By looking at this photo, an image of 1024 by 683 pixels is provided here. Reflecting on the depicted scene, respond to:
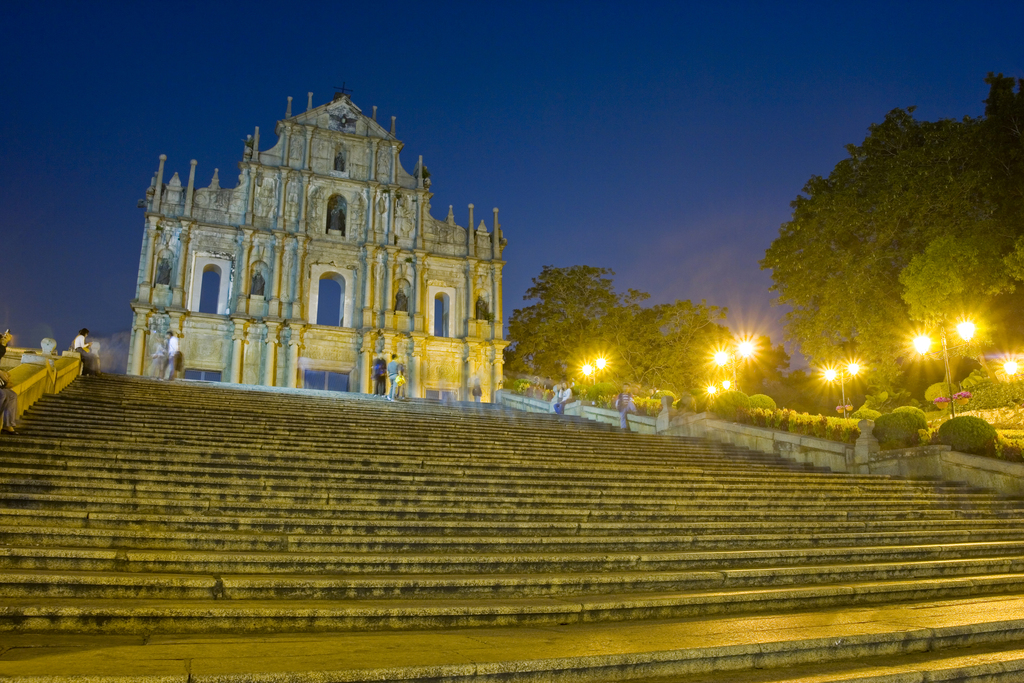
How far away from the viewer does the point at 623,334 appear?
3709 cm

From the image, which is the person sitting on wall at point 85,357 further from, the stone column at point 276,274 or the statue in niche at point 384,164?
the statue in niche at point 384,164

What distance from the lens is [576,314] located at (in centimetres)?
3797

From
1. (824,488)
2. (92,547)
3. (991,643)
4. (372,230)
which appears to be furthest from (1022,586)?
(372,230)

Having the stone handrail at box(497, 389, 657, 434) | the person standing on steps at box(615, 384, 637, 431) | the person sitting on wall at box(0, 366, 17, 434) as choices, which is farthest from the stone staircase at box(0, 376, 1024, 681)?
the stone handrail at box(497, 389, 657, 434)

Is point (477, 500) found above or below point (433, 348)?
below

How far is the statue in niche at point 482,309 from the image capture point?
3638cm

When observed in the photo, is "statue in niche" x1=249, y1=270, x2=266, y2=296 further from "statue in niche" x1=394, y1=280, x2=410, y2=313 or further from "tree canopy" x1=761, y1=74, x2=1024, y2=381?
"tree canopy" x1=761, y1=74, x2=1024, y2=381

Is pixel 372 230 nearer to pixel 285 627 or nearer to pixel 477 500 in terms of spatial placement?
pixel 477 500

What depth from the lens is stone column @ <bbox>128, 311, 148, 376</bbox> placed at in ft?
98.3

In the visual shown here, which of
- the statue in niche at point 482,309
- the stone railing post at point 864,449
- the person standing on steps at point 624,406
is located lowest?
the stone railing post at point 864,449

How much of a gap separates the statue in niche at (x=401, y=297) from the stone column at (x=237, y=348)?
24.8 ft

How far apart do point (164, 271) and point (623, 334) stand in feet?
76.5

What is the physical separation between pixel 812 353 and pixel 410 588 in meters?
24.5

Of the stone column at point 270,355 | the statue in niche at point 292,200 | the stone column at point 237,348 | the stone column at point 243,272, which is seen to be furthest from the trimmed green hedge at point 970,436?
the statue in niche at point 292,200
